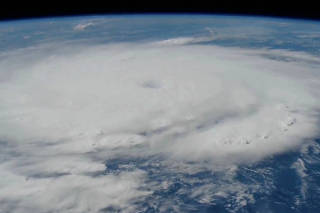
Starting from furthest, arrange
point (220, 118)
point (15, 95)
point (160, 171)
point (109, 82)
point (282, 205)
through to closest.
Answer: point (109, 82), point (15, 95), point (220, 118), point (160, 171), point (282, 205)

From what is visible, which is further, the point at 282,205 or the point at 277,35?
the point at 277,35

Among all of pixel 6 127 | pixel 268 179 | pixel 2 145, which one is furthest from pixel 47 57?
pixel 268 179

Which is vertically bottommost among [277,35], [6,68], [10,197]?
[10,197]

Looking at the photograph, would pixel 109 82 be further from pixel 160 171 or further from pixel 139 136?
pixel 160 171

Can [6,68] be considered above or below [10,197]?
above

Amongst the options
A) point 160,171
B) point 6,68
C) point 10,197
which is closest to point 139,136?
point 160,171

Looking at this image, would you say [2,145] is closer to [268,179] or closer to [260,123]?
[268,179]

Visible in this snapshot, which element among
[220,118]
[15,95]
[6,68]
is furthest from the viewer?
[6,68]
